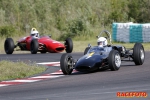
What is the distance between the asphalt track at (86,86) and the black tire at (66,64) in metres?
0.25

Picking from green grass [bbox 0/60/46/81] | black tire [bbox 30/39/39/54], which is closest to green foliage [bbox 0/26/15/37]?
black tire [bbox 30/39/39/54]

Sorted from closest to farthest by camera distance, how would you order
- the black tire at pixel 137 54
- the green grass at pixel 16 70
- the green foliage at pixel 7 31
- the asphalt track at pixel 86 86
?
the asphalt track at pixel 86 86, the green grass at pixel 16 70, the black tire at pixel 137 54, the green foliage at pixel 7 31

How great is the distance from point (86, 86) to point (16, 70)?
208 inches

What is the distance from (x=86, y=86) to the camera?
518 inches

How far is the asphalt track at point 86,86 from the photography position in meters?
11.4

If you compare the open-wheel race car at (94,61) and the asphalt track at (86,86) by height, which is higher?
the open-wheel race car at (94,61)

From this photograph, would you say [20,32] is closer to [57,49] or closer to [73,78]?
[57,49]

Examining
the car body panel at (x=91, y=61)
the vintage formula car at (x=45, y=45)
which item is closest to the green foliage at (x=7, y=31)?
the vintage formula car at (x=45, y=45)

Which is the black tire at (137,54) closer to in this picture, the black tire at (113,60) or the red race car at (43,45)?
the black tire at (113,60)

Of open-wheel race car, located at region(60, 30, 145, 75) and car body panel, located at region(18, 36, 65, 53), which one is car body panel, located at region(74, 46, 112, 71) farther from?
car body panel, located at region(18, 36, 65, 53)

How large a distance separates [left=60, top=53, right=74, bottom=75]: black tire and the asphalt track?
0.25 meters

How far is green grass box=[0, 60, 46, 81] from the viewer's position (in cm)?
1690

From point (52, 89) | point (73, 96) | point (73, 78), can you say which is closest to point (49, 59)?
point (73, 78)

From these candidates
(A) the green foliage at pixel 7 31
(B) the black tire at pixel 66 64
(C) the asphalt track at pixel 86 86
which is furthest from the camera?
(A) the green foliage at pixel 7 31
